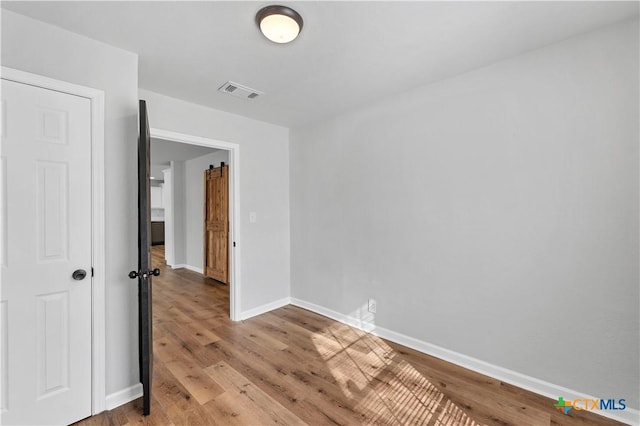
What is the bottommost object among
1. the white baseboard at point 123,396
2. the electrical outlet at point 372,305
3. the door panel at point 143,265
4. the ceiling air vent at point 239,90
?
the white baseboard at point 123,396

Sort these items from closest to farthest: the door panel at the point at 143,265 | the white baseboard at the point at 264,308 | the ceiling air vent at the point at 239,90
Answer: the door panel at the point at 143,265 < the ceiling air vent at the point at 239,90 < the white baseboard at the point at 264,308

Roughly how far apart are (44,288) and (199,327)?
1797 millimetres

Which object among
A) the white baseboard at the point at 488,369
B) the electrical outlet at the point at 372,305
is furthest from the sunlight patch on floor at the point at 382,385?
the electrical outlet at the point at 372,305

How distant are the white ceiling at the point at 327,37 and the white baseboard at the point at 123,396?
244 centimetres

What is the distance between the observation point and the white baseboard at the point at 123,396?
193 cm

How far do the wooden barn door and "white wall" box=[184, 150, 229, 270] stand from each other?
0.33 metres

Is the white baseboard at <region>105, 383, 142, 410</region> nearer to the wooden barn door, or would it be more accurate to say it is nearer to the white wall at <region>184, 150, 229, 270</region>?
the wooden barn door

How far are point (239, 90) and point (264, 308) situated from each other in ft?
8.69

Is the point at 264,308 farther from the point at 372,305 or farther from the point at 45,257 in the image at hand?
the point at 45,257

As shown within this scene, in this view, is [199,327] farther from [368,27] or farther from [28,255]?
[368,27]

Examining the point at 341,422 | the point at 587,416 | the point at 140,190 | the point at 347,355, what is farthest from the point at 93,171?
the point at 587,416

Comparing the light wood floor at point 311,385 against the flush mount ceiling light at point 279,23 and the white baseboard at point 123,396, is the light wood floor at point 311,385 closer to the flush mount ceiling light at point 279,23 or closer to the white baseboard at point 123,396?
the white baseboard at point 123,396

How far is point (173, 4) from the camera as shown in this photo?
161 cm

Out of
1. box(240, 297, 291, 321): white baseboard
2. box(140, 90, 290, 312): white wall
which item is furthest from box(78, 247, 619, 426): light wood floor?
box(140, 90, 290, 312): white wall
